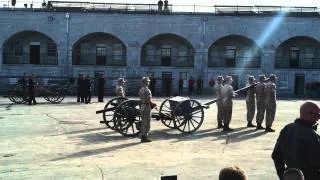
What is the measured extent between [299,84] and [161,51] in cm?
1162

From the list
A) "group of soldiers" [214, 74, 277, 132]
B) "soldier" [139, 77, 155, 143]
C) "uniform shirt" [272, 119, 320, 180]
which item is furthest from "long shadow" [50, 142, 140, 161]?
"uniform shirt" [272, 119, 320, 180]

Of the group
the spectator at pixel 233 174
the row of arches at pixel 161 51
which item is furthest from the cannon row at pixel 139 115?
the row of arches at pixel 161 51

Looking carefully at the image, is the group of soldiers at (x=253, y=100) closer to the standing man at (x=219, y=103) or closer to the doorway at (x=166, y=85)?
the standing man at (x=219, y=103)

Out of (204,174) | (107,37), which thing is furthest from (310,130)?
(107,37)

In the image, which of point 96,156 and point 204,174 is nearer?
point 204,174

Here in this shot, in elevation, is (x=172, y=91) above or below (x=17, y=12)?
below

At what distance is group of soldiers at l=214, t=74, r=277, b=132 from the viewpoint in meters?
16.9

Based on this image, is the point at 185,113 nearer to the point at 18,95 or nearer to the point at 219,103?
the point at 219,103

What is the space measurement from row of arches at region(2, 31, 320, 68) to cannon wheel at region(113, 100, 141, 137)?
29.7 meters

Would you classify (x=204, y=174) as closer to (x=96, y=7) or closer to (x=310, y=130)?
(x=310, y=130)

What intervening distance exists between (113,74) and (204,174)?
3416 cm

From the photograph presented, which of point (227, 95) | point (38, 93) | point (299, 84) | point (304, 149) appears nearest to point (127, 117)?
point (227, 95)

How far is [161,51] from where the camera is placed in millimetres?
46406

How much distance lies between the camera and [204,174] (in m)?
10.4
